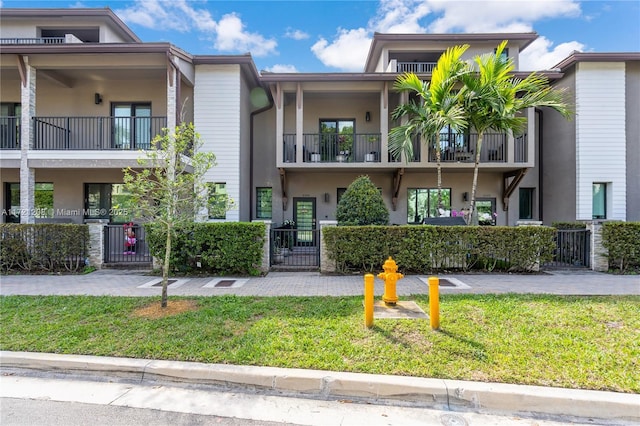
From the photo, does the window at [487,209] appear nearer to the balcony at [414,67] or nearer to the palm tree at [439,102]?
the palm tree at [439,102]

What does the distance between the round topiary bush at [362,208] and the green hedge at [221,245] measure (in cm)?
254

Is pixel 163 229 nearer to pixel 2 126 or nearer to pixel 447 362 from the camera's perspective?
pixel 447 362

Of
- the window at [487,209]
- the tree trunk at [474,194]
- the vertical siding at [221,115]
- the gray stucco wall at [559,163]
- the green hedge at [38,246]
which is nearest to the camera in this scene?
the green hedge at [38,246]

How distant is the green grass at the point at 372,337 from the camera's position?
11.1ft

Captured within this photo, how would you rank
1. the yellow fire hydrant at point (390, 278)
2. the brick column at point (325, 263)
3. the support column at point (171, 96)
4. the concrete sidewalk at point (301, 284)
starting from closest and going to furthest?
1. the yellow fire hydrant at point (390, 278)
2. the concrete sidewalk at point (301, 284)
3. the brick column at point (325, 263)
4. the support column at point (171, 96)

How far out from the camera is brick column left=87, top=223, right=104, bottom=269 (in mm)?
9164

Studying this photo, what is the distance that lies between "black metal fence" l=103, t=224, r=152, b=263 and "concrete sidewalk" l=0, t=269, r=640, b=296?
84cm

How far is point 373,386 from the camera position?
10.3 feet

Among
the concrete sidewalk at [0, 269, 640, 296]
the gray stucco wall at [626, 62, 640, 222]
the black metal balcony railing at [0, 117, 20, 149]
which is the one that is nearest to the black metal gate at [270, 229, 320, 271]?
the concrete sidewalk at [0, 269, 640, 296]

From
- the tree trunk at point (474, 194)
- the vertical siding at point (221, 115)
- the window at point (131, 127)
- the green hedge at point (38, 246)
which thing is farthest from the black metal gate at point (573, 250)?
the window at point (131, 127)

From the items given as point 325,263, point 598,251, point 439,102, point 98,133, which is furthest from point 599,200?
point 98,133

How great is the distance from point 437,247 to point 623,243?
17.7ft

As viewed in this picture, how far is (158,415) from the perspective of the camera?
2869mm

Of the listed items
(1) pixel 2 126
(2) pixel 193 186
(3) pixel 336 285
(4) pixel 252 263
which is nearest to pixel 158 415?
(2) pixel 193 186
